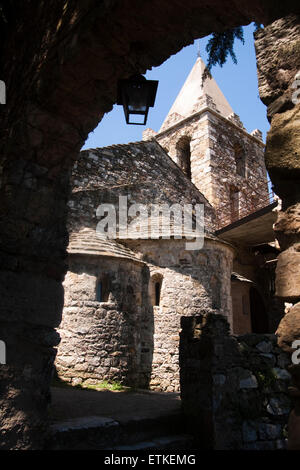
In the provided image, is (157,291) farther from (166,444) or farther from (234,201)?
(234,201)

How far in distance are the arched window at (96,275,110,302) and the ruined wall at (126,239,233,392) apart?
4.49ft

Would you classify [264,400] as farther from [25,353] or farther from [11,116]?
[11,116]

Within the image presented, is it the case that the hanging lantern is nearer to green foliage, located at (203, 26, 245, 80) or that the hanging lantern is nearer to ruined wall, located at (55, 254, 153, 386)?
green foliage, located at (203, 26, 245, 80)

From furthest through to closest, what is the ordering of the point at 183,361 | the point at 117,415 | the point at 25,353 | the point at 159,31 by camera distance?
the point at 183,361 → the point at 117,415 → the point at 25,353 → the point at 159,31

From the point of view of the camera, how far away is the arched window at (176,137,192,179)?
19805mm

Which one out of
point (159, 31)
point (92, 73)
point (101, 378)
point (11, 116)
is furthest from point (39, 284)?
point (101, 378)

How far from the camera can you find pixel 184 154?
2033 centimetres

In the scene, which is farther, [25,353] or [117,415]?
[117,415]

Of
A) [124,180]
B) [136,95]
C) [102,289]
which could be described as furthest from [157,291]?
[136,95]

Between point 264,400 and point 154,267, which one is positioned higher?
point 154,267

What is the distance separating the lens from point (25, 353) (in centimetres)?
327

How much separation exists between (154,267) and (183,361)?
432 cm

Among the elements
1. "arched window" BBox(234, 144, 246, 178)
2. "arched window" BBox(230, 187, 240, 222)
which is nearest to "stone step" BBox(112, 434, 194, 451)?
"arched window" BBox(230, 187, 240, 222)

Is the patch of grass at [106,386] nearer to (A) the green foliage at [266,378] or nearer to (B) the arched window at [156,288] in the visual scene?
(B) the arched window at [156,288]
